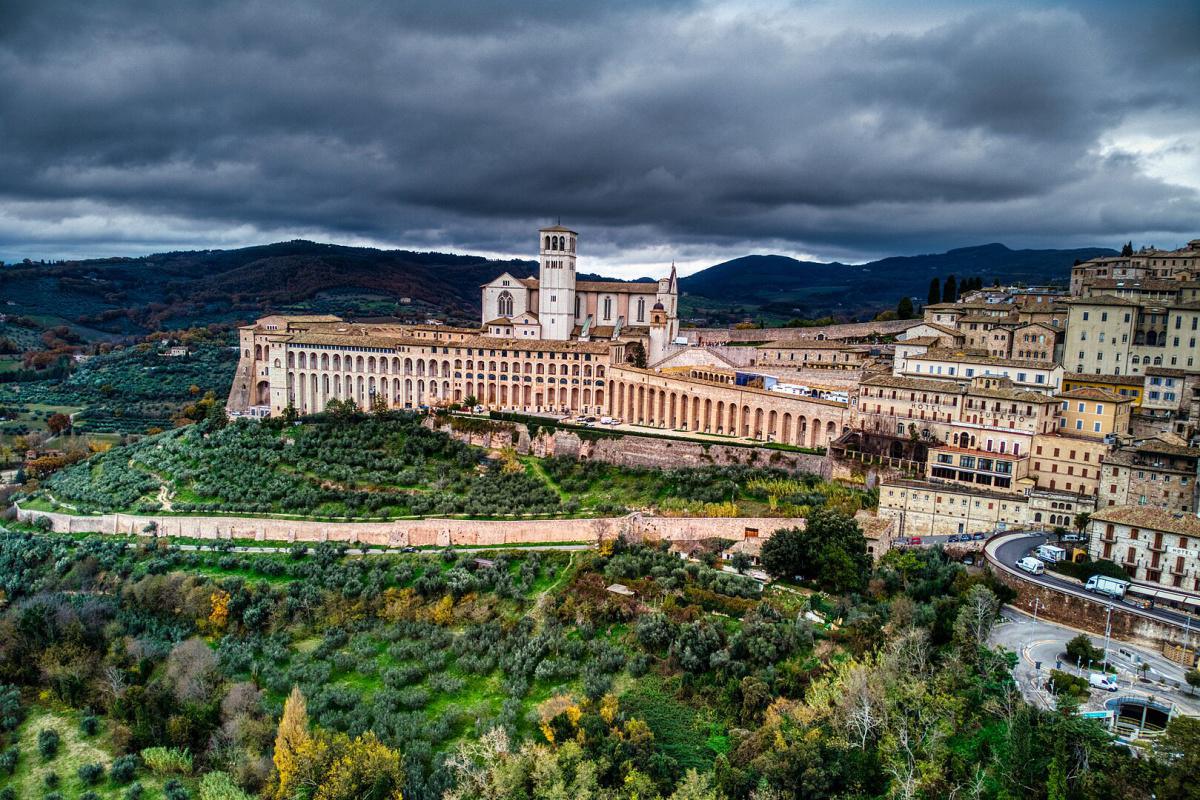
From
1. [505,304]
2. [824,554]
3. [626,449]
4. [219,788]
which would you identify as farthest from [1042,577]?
[505,304]

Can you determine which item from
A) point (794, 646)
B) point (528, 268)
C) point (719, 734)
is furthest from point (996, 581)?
point (528, 268)

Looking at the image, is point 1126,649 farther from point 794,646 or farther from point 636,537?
point 636,537

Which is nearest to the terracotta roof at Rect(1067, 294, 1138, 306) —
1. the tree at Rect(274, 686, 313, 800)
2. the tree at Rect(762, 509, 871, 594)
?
the tree at Rect(762, 509, 871, 594)

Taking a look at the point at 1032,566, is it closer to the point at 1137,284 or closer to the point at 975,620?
the point at 975,620

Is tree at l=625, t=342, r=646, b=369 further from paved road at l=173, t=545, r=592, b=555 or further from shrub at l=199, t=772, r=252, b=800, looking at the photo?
shrub at l=199, t=772, r=252, b=800

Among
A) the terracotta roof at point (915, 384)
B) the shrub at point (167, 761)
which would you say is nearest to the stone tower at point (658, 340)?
the terracotta roof at point (915, 384)
